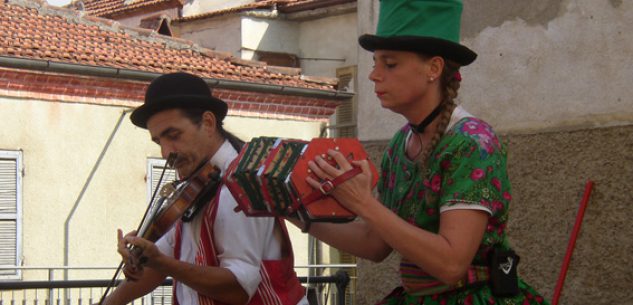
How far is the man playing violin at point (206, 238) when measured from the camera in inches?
152

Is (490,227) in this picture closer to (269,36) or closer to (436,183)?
(436,183)

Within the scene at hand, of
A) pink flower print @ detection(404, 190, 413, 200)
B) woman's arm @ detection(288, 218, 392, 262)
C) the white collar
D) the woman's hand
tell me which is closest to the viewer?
the woman's hand

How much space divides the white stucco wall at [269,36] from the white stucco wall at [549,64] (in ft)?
74.8

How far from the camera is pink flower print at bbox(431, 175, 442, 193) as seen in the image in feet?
10.4

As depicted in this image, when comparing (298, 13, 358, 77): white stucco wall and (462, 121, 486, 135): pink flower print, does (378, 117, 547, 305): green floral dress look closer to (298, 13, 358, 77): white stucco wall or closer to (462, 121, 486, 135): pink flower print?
(462, 121, 486, 135): pink flower print

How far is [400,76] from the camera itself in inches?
126

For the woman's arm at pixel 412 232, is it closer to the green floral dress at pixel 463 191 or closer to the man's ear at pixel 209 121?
the green floral dress at pixel 463 191

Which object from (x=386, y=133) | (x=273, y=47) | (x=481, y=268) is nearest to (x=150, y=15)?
(x=273, y=47)

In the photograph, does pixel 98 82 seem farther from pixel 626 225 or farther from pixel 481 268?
pixel 481 268

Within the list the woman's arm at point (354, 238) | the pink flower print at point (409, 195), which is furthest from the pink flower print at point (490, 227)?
the woman's arm at point (354, 238)

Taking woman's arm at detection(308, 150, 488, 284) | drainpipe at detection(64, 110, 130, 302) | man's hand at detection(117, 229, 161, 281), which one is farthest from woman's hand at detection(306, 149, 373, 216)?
drainpipe at detection(64, 110, 130, 302)

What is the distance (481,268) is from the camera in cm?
323

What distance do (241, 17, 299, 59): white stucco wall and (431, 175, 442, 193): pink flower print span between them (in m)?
25.0

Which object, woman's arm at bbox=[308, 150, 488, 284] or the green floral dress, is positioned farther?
the green floral dress
